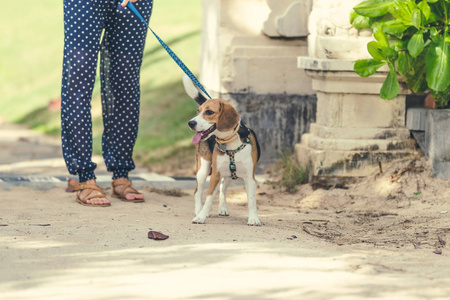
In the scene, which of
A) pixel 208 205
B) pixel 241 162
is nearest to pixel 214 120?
pixel 241 162

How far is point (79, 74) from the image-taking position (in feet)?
16.3

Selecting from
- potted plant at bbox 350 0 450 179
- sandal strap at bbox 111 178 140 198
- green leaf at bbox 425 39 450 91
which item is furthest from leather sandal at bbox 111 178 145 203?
green leaf at bbox 425 39 450 91

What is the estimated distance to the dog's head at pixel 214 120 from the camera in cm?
443

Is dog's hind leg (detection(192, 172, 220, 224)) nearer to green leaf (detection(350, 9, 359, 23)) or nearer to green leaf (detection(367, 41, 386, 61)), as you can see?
green leaf (detection(367, 41, 386, 61))

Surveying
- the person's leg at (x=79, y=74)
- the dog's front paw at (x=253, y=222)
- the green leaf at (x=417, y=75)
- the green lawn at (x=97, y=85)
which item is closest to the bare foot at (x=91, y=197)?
the person's leg at (x=79, y=74)

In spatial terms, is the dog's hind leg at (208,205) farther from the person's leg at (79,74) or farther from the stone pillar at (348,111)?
the stone pillar at (348,111)

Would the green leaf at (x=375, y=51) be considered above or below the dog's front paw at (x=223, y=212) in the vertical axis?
above

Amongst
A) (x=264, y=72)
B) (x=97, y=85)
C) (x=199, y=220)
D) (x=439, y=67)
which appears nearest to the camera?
(x=199, y=220)

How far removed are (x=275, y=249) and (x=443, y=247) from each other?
940 mm

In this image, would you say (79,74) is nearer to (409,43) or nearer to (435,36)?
(409,43)

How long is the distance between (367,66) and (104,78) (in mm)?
1865

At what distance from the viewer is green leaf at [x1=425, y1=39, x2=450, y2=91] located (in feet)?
16.6

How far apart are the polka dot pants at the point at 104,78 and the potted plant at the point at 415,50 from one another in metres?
1.59

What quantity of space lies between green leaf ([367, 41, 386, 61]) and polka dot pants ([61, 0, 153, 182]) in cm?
157
